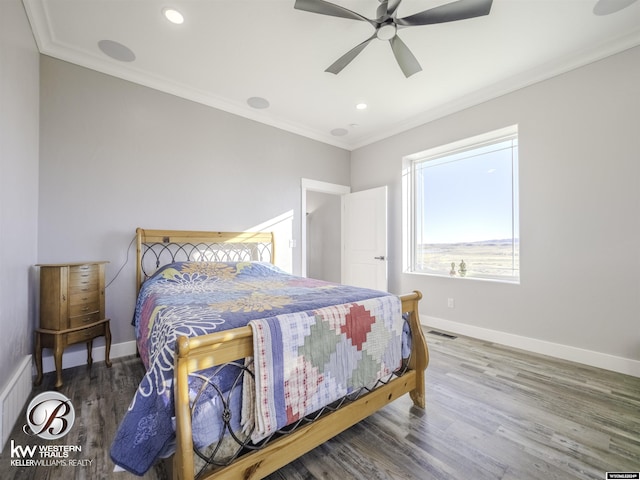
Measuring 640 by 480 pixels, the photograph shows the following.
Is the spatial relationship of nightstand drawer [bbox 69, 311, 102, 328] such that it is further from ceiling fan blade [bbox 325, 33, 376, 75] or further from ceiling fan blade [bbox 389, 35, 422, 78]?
ceiling fan blade [bbox 389, 35, 422, 78]

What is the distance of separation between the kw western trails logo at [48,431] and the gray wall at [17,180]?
163 millimetres

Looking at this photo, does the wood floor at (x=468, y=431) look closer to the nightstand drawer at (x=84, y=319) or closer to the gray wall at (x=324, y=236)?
the nightstand drawer at (x=84, y=319)

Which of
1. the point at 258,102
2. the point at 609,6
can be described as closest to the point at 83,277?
the point at 258,102

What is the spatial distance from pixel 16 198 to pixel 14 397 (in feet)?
4.23

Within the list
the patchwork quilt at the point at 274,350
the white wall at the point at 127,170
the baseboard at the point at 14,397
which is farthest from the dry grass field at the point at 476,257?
the baseboard at the point at 14,397

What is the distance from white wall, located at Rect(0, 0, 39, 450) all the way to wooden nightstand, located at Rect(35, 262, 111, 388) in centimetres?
10

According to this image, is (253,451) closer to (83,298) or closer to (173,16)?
(83,298)

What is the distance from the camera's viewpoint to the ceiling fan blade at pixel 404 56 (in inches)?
82.7

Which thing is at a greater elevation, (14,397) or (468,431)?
(14,397)

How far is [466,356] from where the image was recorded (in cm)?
281

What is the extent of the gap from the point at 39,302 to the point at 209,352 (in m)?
2.26

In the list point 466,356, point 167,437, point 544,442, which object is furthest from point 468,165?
point 167,437

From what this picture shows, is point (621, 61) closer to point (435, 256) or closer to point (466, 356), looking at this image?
point (435, 256)

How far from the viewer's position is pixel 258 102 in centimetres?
348
